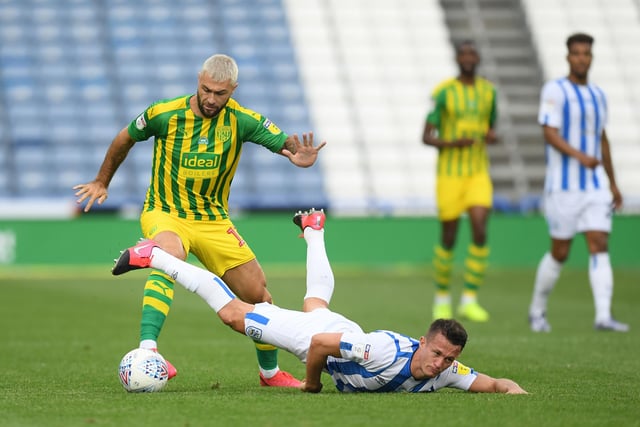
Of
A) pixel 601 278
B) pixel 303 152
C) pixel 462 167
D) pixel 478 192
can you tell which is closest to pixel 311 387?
pixel 303 152

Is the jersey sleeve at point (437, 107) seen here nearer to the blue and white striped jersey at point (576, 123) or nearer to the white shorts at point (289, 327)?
the blue and white striped jersey at point (576, 123)

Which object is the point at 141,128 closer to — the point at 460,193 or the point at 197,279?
the point at 197,279

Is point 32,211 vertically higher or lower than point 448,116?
lower

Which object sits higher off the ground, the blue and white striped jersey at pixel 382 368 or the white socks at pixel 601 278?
the blue and white striped jersey at pixel 382 368

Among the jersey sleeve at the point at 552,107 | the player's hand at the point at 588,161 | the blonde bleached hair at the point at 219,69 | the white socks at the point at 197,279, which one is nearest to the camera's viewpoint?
the white socks at the point at 197,279

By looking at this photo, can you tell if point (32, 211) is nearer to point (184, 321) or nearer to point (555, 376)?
point (184, 321)

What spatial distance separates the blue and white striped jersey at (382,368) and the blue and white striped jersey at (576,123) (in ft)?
14.6

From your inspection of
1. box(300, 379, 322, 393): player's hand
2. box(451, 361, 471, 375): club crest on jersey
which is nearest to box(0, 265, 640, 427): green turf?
box(300, 379, 322, 393): player's hand

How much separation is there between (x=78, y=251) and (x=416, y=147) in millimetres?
7747

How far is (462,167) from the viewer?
456 inches

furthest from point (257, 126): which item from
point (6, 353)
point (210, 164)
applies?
point (6, 353)

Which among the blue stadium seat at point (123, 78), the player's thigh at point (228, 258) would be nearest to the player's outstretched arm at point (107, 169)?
the player's thigh at point (228, 258)

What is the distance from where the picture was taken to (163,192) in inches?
273

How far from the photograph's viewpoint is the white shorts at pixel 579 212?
397 inches
